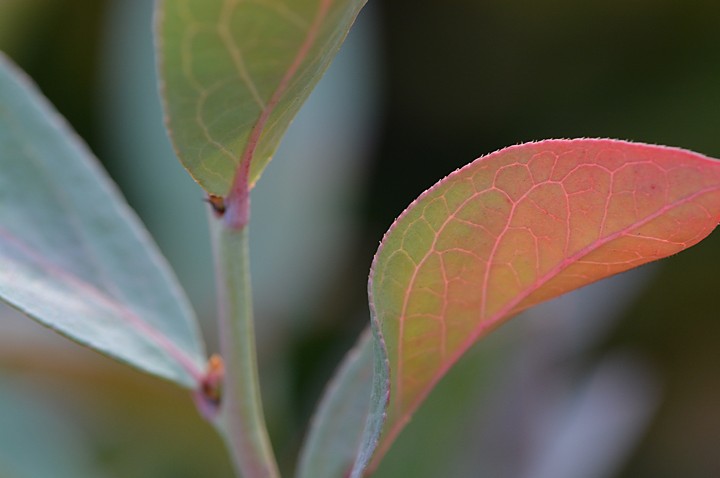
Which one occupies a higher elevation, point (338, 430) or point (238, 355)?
point (238, 355)

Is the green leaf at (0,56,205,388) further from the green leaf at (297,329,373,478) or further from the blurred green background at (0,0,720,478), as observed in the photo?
the blurred green background at (0,0,720,478)

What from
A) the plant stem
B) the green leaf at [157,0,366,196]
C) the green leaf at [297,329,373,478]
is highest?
the green leaf at [157,0,366,196]

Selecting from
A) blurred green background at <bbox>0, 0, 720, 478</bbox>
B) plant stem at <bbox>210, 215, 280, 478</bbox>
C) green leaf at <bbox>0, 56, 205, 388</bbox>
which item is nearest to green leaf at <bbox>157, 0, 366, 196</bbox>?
plant stem at <bbox>210, 215, 280, 478</bbox>

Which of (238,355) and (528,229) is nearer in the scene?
(528,229)

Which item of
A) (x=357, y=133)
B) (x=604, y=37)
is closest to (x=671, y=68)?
(x=604, y=37)

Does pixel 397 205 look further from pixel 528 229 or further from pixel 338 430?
pixel 528 229

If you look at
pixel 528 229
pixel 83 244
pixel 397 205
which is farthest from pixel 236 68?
pixel 397 205

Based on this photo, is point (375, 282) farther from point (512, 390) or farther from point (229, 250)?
point (512, 390)

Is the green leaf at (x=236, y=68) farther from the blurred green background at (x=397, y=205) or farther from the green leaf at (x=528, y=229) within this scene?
the blurred green background at (x=397, y=205)

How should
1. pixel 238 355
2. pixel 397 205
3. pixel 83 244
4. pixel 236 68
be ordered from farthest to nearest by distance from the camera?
1. pixel 397 205
2. pixel 83 244
3. pixel 238 355
4. pixel 236 68
